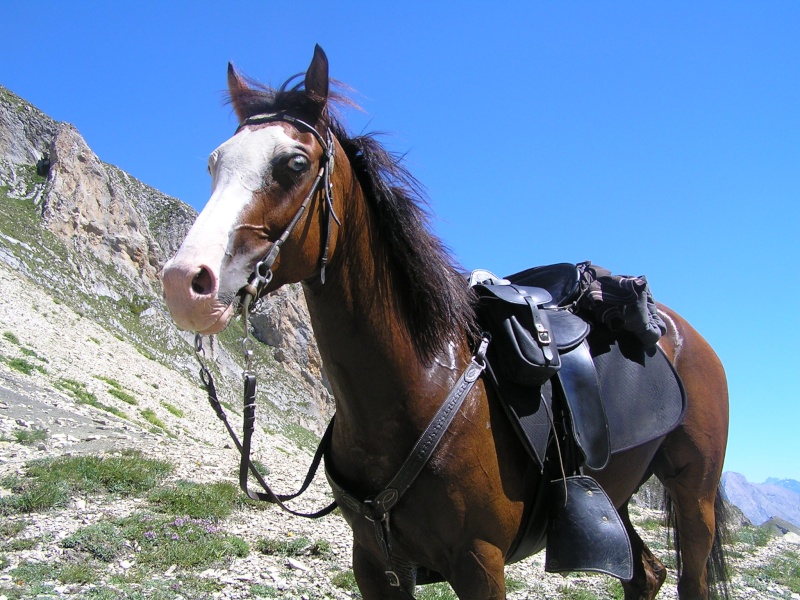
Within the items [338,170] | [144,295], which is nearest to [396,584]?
[338,170]

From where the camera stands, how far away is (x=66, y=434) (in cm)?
1000

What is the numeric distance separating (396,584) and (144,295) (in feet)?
145

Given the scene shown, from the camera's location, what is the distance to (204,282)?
2.00 metres

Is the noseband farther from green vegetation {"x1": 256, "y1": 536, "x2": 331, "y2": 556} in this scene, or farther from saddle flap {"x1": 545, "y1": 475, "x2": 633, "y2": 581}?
green vegetation {"x1": 256, "y1": 536, "x2": 331, "y2": 556}

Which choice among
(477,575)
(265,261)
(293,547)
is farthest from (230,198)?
(293,547)

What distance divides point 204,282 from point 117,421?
41.7 ft

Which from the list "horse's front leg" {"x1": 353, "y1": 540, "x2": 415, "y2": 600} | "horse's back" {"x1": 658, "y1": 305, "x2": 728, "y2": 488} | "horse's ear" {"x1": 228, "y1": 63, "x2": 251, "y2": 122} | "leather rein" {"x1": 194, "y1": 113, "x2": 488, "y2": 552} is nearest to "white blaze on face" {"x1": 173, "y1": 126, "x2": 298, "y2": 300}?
"leather rein" {"x1": 194, "y1": 113, "x2": 488, "y2": 552}

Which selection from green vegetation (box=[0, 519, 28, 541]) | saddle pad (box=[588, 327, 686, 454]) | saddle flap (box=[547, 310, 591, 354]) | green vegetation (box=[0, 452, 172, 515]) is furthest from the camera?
green vegetation (box=[0, 452, 172, 515])

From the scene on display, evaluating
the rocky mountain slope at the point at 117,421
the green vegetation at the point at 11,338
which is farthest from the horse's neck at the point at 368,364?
the green vegetation at the point at 11,338

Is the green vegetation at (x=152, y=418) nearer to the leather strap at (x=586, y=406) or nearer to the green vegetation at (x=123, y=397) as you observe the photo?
the green vegetation at (x=123, y=397)

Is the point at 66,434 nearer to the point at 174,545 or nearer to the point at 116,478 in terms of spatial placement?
the point at 116,478

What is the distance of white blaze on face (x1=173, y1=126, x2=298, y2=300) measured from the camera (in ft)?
6.65

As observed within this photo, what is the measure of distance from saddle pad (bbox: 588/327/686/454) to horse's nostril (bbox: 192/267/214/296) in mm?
2265

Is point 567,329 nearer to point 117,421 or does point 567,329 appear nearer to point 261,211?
point 261,211
